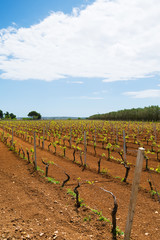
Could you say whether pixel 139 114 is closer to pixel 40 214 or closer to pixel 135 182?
pixel 40 214

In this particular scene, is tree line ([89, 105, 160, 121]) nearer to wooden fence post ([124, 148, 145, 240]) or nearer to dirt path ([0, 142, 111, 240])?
dirt path ([0, 142, 111, 240])

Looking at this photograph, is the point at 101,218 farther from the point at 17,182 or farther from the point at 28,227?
the point at 17,182

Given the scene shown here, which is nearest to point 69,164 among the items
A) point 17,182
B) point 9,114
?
point 17,182

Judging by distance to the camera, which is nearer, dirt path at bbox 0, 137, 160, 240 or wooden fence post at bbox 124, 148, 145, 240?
wooden fence post at bbox 124, 148, 145, 240

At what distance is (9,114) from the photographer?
320 feet

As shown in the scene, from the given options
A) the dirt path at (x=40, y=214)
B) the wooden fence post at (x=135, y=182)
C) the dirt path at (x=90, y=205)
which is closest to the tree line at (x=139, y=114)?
the dirt path at (x=90, y=205)

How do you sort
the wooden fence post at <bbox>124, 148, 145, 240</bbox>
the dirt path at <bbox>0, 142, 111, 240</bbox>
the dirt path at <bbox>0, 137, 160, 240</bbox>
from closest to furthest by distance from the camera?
1. the wooden fence post at <bbox>124, 148, 145, 240</bbox>
2. the dirt path at <bbox>0, 142, 111, 240</bbox>
3. the dirt path at <bbox>0, 137, 160, 240</bbox>

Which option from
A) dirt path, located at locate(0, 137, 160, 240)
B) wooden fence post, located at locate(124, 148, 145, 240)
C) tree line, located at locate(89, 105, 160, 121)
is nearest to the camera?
wooden fence post, located at locate(124, 148, 145, 240)

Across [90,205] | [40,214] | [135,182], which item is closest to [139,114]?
[90,205]

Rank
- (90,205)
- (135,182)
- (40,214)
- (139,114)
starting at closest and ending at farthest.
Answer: (135,182) → (40,214) → (90,205) → (139,114)

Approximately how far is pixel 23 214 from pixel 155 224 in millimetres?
3024

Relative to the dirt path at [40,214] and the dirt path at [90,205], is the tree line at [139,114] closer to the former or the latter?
the dirt path at [90,205]

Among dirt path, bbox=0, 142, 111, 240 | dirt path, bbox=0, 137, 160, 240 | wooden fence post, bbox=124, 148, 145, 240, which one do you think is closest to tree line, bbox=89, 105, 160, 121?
dirt path, bbox=0, 137, 160, 240

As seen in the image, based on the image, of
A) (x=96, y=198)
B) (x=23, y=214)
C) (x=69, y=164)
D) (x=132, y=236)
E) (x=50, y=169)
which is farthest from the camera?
(x=69, y=164)
